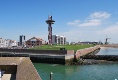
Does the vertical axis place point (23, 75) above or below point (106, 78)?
above

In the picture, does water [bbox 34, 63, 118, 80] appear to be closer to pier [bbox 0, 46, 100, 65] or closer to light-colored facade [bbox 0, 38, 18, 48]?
pier [bbox 0, 46, 100, 65]

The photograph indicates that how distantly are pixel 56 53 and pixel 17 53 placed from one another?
10982 millimetres

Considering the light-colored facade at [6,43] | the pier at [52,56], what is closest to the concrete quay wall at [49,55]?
the pier at [52,56]

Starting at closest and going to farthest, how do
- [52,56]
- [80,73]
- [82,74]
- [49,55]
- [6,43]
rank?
[82,74], [80,73], [52,56], [49,55], [6,43]

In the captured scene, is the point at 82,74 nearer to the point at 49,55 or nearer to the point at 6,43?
the point at 49,55

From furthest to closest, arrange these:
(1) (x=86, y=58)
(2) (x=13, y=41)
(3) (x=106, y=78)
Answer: (2) (x=13, y=41) < (1) (x=86, y=58) < (3) (x=106, y=78)

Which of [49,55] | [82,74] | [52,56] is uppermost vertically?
[49,55]

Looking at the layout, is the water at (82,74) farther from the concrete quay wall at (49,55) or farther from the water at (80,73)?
the concrete quay wall at (49,55)

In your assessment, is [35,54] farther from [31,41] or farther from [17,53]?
[31,41]

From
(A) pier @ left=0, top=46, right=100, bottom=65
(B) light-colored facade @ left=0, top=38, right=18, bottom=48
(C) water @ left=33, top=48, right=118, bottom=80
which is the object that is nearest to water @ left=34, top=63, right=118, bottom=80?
(C) water @ left=33, top=48, right=118, bottom=80

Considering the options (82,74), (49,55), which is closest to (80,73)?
(82,74)

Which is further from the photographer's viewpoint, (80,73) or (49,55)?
(49,55)

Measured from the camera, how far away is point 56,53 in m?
48.2

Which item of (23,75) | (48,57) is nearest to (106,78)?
(23,75)
